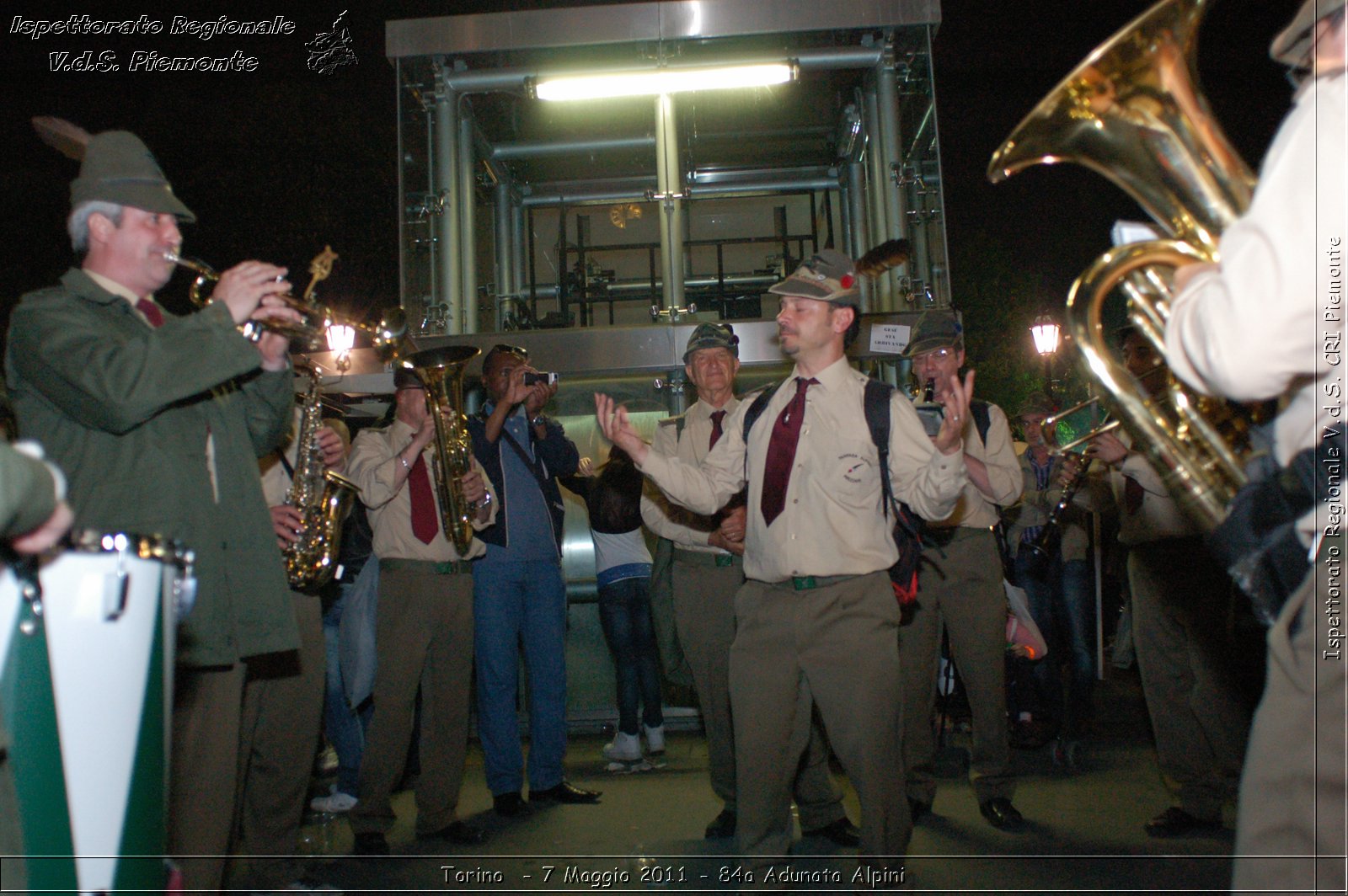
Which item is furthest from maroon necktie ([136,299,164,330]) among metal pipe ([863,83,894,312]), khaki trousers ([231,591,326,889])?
metal pipe ([863,83,894,312])

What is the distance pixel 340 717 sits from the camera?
638 cm

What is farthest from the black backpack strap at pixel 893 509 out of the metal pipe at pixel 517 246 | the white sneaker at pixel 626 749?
the metal pipe at pixel 517 246

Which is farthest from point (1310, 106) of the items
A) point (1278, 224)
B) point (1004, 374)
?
point (1004, 374)

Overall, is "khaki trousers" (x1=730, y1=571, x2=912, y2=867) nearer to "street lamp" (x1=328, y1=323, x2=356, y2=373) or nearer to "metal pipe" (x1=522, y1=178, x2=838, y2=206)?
"street lamp" (x1=328, y1=323, x2=356, y2=373)

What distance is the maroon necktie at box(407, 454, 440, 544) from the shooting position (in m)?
5.86

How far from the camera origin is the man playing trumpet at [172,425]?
10.2ft

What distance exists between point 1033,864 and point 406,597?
11.0ft

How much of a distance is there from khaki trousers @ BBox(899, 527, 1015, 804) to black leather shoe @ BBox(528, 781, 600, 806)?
183cm

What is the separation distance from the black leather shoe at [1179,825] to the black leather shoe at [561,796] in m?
2.94

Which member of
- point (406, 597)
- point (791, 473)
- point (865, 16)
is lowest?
point (406, 597)

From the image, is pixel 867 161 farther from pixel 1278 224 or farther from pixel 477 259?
pixel 1278 224

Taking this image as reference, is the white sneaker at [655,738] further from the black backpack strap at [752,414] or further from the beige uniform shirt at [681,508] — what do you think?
the black backpack strap at [752,414]

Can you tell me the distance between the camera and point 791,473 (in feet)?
14.2

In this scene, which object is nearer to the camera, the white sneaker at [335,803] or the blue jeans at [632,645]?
the white sneaker at [335,803]
